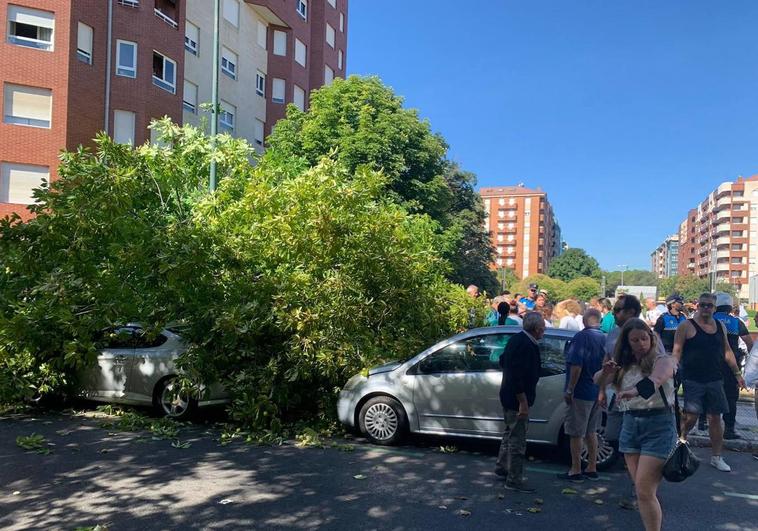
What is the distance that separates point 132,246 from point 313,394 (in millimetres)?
3230

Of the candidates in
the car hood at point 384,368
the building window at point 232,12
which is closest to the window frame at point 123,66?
the building window at point 232,12

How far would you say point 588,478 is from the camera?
650cm

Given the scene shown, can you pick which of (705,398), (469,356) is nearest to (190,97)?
(469,356)

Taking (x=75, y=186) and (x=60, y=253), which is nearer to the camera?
(x=60, y=253)

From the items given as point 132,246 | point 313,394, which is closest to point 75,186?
point 132,246

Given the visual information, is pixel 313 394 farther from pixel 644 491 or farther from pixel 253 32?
pixel 253 32

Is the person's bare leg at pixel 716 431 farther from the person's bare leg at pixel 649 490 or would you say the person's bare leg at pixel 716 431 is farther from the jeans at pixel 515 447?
the person's bare leg at pixel 649 490

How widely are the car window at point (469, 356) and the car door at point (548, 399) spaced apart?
56 cm

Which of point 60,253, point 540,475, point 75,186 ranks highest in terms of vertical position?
point 75,186

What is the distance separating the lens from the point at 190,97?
27.3 meters

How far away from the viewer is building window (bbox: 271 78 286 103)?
113ft

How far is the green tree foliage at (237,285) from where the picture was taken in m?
8.50

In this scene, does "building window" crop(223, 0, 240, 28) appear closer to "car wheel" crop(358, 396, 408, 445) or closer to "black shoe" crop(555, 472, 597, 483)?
"car wheel" crop(358, 396, 408, 445)

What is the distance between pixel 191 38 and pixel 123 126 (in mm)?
6227
